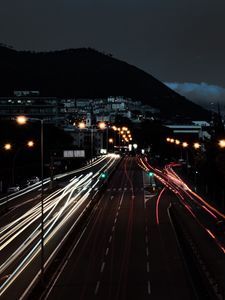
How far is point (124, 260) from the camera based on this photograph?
Result: 41625 mm

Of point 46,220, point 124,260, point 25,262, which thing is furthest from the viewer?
point 46,220

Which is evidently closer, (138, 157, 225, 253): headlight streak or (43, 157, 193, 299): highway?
(43, 157, 193, 299): highway

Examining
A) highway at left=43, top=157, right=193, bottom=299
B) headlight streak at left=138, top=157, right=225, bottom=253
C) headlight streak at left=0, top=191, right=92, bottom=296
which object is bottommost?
highway at left=43, top=157, right=193, bottom=299

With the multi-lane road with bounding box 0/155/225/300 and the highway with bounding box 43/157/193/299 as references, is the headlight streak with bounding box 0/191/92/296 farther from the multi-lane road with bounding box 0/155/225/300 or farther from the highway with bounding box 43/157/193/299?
the highway with bounding box 43/157/193/299

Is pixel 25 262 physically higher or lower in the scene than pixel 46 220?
lower

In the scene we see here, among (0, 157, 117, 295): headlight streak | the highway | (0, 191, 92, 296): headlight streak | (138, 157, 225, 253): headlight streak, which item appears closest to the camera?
the highway

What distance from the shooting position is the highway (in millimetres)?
32125

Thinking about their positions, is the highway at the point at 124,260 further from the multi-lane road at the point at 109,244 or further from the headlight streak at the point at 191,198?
the headlight streak at the point at 191,198

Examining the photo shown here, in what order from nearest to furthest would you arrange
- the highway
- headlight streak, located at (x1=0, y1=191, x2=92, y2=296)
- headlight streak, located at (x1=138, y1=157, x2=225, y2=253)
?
the highway, headlight streak, located at (x1=0, y1=191, x2=92, y2=296), headlight streak, located at (x1=138, y1=157, x2=225, y2=253)

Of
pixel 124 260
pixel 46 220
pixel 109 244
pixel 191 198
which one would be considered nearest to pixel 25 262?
pixel 124 260

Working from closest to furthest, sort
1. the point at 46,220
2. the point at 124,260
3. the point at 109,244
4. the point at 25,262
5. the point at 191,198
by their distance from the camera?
the point at 25,262 → the point at 124,260 → the point at 109,244 → the point at 46,220 → the point at 191,198

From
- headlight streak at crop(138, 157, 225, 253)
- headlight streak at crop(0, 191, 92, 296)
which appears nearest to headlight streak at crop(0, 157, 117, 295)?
headlight streak at crop(0, 191, 92, 296)

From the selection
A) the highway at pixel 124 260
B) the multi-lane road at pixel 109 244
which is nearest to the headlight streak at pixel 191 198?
the multi-lane road at pixel 109 244

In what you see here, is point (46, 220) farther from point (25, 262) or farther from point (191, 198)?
point (191, 198)
